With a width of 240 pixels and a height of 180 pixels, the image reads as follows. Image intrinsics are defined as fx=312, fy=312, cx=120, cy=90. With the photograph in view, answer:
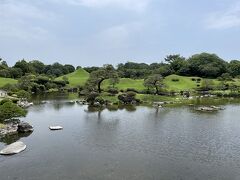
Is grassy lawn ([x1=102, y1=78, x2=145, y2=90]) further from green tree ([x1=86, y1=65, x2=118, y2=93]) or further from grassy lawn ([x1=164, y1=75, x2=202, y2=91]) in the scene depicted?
green tree ([x1=86, y1=65, x2=118, y2=93])

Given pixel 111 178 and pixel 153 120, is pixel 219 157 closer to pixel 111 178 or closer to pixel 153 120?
pixel 111 178

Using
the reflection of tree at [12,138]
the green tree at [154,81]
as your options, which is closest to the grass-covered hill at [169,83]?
the green tree at [154,81]

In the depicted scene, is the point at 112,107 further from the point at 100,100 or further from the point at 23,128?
the point at 23,128

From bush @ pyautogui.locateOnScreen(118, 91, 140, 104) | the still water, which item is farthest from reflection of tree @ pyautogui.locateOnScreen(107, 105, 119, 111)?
the still water

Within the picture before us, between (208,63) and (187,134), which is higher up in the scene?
(208,63)

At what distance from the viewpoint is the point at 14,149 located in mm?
34250

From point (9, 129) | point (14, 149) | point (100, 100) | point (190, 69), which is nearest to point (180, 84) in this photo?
point (190, 69)

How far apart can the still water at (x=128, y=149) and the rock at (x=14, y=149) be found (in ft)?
3.21

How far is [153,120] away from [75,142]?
756 inches

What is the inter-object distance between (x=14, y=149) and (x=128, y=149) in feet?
41.4

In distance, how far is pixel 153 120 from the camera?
5394 cm

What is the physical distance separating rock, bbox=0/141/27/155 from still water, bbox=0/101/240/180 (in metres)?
0.98

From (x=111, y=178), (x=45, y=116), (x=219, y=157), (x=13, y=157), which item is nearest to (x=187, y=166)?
(x=219, y=157)

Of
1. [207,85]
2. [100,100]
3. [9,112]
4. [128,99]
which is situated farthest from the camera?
[207,85]
